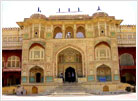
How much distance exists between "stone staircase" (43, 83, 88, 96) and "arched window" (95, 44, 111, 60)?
15.6 feet

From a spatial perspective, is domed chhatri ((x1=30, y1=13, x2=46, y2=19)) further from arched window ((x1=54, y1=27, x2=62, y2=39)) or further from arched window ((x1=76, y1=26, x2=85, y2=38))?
arched window ((x1=76, y1=26, x2=85, y2=38))

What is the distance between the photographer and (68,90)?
19766 mm

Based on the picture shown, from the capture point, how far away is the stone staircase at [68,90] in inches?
747

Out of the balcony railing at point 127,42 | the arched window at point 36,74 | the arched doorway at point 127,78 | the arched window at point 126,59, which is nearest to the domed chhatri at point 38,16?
the arched window at point 36,74

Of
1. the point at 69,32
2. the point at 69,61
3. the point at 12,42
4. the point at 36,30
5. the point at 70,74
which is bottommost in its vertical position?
the point at 70,74

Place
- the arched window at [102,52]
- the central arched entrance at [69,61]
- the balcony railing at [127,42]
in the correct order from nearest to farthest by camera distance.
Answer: the arched window at [102,52] → the central arched entrance at [69,61] → the balcony railing at [127,42]

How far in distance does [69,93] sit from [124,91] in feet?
24.1

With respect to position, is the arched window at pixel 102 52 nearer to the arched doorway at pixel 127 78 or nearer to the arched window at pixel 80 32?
the arched window at pixel 80 32

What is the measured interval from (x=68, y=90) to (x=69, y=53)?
6505 mm

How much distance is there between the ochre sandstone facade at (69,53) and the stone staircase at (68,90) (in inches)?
34.5

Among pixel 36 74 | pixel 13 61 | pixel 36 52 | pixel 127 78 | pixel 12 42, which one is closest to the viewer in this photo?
pixel 36 52

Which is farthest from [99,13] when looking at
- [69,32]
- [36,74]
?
[36,74]

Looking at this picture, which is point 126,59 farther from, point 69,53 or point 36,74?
point 36,74

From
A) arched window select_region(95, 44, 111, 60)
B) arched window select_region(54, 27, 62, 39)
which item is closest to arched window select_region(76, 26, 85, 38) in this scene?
arched window select_region(54, 27, 62, 39)
